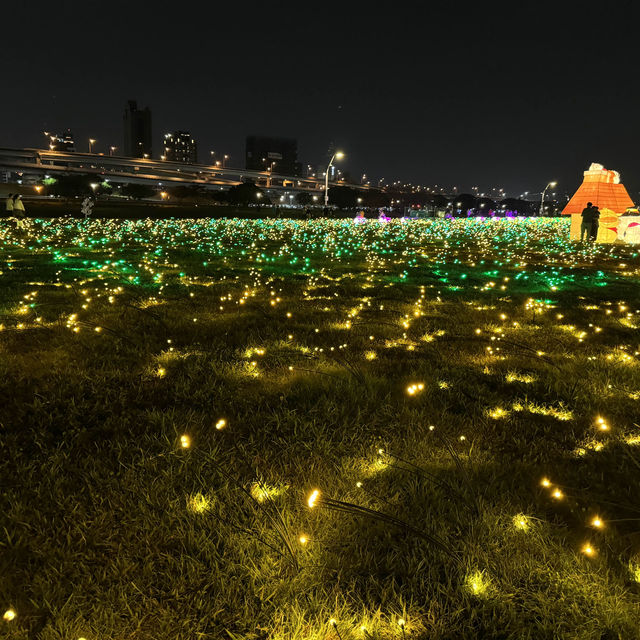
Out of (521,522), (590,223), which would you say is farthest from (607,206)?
(521,522)

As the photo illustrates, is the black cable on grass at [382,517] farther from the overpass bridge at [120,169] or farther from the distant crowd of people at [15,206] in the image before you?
the overpass bridge at [120,169]

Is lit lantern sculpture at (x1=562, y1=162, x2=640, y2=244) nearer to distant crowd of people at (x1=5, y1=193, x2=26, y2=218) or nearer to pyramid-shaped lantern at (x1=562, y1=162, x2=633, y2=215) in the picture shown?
pyramid-shaped lantern at (x1=562, y1=162, x2=633, y2=215)

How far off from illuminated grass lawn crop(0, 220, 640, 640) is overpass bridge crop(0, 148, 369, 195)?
114 metres

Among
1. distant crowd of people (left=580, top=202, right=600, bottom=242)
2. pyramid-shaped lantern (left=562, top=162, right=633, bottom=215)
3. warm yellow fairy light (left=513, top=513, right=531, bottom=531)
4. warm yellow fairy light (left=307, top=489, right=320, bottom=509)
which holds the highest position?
pyramid-shaped lantern (left=562, top=162, right=633, bottom=215)

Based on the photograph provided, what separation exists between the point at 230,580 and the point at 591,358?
4.51 meters

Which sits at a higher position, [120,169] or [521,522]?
[120,169]

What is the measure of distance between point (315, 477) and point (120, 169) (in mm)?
148347

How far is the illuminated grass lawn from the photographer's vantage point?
1889 mm

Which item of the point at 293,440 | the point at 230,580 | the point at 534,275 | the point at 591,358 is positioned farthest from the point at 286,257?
the point at 230,580

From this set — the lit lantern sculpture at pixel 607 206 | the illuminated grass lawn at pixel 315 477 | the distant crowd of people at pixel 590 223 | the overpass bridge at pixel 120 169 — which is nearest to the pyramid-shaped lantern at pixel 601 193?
the lit lantern sculpture at pixel 607 206

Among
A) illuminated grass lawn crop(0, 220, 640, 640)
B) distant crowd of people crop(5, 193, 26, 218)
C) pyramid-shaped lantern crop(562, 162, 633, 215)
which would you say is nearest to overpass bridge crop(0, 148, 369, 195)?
distant crowd of people crop(5, 193, 26, 218)

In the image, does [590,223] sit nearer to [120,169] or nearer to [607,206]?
[607,206]

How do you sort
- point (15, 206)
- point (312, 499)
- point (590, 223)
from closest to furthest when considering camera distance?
point (312, 499)
point (590, 223)
point (15, 206)

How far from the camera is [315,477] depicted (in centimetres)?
273
